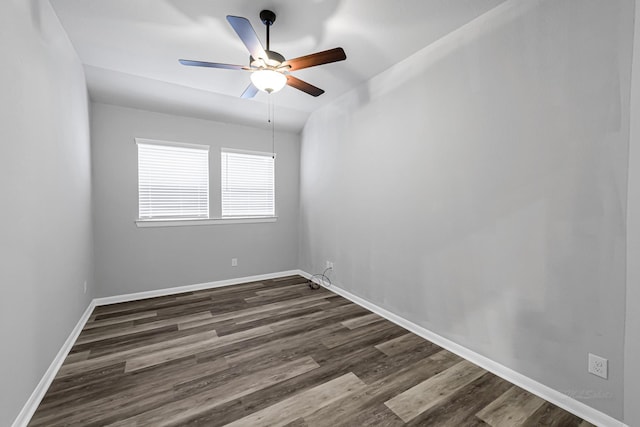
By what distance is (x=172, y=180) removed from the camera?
3.91 metres

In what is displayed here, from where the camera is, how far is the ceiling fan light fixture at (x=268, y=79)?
214cm

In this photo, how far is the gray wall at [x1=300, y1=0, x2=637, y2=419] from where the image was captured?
161 centimetres

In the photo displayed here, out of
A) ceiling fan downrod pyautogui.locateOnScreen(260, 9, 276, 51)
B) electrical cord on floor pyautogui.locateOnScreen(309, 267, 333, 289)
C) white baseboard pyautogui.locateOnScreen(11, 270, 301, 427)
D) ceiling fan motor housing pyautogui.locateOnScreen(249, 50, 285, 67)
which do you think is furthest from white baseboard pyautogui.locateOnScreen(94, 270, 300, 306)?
ceiling fan downrod pyautogui.locateOnScreen(260, 9, 276, 51)

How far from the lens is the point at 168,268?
12.8 ft

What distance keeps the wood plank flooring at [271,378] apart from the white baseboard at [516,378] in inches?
2.1

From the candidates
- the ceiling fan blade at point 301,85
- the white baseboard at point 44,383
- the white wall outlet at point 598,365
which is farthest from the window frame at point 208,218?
the white wall outlet at point 598,365

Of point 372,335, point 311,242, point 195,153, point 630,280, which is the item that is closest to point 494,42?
point 630,280

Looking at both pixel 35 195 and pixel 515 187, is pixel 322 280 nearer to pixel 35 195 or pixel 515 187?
pixel 515 187

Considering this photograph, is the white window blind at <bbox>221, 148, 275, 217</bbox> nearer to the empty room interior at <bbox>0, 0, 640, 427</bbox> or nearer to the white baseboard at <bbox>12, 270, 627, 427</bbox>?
the empty room interior at <bbox>0, 0, 640, 427</bbox>

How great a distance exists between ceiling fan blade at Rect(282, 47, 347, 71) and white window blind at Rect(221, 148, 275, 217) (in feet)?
8.18

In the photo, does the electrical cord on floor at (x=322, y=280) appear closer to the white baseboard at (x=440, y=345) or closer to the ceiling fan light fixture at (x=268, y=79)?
the white baseboard at (x=440, y=345)

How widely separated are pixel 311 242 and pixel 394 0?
3377 millimetres

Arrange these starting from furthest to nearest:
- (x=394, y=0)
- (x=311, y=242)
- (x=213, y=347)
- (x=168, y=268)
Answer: (x=311, y=242) → (x=168, y=268) → (x=213, y=347) → (x=394, y=0)

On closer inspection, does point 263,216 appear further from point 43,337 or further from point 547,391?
point 547,391
